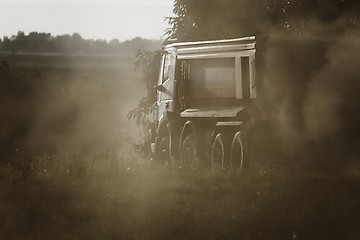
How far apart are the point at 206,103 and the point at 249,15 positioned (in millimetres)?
8314

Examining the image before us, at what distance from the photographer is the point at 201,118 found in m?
20.9

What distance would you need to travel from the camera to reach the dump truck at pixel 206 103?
755 inches

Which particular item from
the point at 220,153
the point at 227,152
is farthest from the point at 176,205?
the point at 220,153

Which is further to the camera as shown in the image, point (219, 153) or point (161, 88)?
point (161, 88)

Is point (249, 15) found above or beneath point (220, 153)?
above

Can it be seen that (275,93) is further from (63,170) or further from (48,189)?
(48,189)

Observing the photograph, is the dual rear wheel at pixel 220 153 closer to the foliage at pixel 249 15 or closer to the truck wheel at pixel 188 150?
the truck wheel at pixel 188 150

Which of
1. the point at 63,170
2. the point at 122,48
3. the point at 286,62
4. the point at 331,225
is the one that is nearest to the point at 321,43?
the point at 286,62

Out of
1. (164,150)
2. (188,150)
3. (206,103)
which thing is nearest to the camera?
(206,103)

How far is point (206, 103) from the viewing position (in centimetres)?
2095

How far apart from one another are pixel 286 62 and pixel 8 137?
55.1 feet

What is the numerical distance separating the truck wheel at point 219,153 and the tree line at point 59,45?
2882 inches

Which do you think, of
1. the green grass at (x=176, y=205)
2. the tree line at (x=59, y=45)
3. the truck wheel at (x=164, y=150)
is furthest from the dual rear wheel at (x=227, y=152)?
the tree line at (x=59, y=45)

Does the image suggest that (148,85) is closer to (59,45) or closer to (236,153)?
(236,153)
